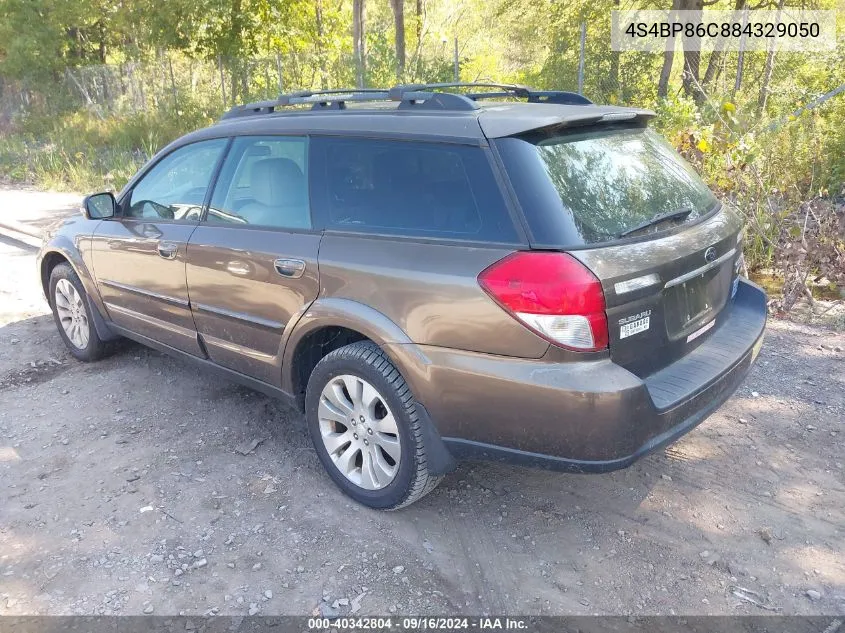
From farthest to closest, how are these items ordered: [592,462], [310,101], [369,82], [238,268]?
[369,82] → [310,101] → [238,268] → [592,462]

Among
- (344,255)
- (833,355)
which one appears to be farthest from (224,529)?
(833,355)

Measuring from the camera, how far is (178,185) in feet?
13.3

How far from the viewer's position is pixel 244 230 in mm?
3465

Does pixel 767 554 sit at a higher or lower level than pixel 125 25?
lower

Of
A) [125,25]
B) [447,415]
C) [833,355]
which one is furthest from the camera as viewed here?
[125,25]

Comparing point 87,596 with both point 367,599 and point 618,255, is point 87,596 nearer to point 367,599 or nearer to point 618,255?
point 367,599

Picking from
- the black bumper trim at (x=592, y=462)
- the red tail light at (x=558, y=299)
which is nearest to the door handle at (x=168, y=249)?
the black bumper trim at (x=592, y=462)

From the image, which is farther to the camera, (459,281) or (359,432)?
(359,432)

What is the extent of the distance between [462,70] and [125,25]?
29.7 ft

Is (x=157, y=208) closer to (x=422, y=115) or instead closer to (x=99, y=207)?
(x=99, y=207)

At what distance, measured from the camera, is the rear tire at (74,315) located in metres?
4.79

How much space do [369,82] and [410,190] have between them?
1134 centimetres

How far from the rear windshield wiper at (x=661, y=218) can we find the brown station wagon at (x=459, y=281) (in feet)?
0.04

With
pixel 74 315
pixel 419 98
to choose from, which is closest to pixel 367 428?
pixel 419 98
